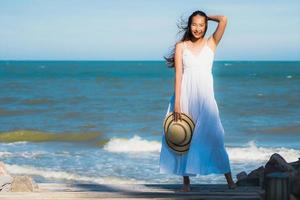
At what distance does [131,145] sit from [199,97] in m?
11.6

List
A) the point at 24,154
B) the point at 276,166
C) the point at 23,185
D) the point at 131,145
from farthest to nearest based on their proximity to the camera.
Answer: the point at 131,145
the point at 24,154
the point at 276,166
the point at 23,185

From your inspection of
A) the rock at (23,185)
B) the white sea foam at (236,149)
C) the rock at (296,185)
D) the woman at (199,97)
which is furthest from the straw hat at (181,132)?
the white sea foam at (236,149)

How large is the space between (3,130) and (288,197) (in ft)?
61.0

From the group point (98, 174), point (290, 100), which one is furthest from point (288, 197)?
point (290, 100)

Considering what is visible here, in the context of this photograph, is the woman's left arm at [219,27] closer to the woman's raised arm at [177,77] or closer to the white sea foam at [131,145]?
the woman's raised arm at [177,77]

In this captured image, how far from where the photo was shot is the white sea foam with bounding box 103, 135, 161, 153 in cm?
1608

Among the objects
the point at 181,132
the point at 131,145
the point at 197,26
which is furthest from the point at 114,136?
the point at 197,26

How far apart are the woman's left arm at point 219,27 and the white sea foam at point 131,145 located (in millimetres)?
10445

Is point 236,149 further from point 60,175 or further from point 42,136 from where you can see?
point 42,136

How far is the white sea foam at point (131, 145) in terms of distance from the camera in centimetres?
1608

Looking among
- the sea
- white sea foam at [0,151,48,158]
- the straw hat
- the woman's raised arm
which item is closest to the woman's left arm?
the woman's raised arm

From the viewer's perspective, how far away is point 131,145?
16.9m

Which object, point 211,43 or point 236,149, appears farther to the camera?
point 236,149

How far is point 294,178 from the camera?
4855 millimetres
